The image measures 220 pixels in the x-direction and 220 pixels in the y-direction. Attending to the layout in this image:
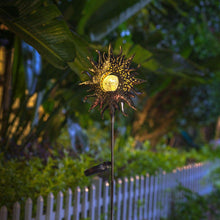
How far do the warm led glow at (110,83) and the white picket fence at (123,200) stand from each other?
0.98 m

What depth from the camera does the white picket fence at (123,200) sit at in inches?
84.4

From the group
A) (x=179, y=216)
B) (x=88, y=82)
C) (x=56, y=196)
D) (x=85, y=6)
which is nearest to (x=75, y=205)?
(x=56, y=196)

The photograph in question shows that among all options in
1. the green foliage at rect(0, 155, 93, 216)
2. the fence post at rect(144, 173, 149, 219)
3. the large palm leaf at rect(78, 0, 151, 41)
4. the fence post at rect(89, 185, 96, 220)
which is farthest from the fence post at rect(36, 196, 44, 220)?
the large palm leaf at rect(78, 0, 151, 41)

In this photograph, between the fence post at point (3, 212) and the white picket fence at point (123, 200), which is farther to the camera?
the white picket fence at point (123, 200)

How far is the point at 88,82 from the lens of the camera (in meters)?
1.68

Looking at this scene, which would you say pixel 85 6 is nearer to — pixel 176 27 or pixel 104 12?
pixel 104 12

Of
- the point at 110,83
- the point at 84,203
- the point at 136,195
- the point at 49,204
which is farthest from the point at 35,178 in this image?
the point at 136,195

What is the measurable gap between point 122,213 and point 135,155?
1.12 meters

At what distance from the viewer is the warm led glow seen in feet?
5.22

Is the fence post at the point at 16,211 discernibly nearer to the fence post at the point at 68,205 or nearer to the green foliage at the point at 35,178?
the green foliage at the point at 35,178

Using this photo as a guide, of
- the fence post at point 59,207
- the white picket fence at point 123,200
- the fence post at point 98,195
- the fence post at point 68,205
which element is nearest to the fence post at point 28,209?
the white picket fence at point 123,200

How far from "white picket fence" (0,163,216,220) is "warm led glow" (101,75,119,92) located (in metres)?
0.98

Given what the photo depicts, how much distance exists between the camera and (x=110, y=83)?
5.22 ft

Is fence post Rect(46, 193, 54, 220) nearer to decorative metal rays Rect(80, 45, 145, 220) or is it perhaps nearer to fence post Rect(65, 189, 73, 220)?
fence post Rect(65, 189, 73, 220)
